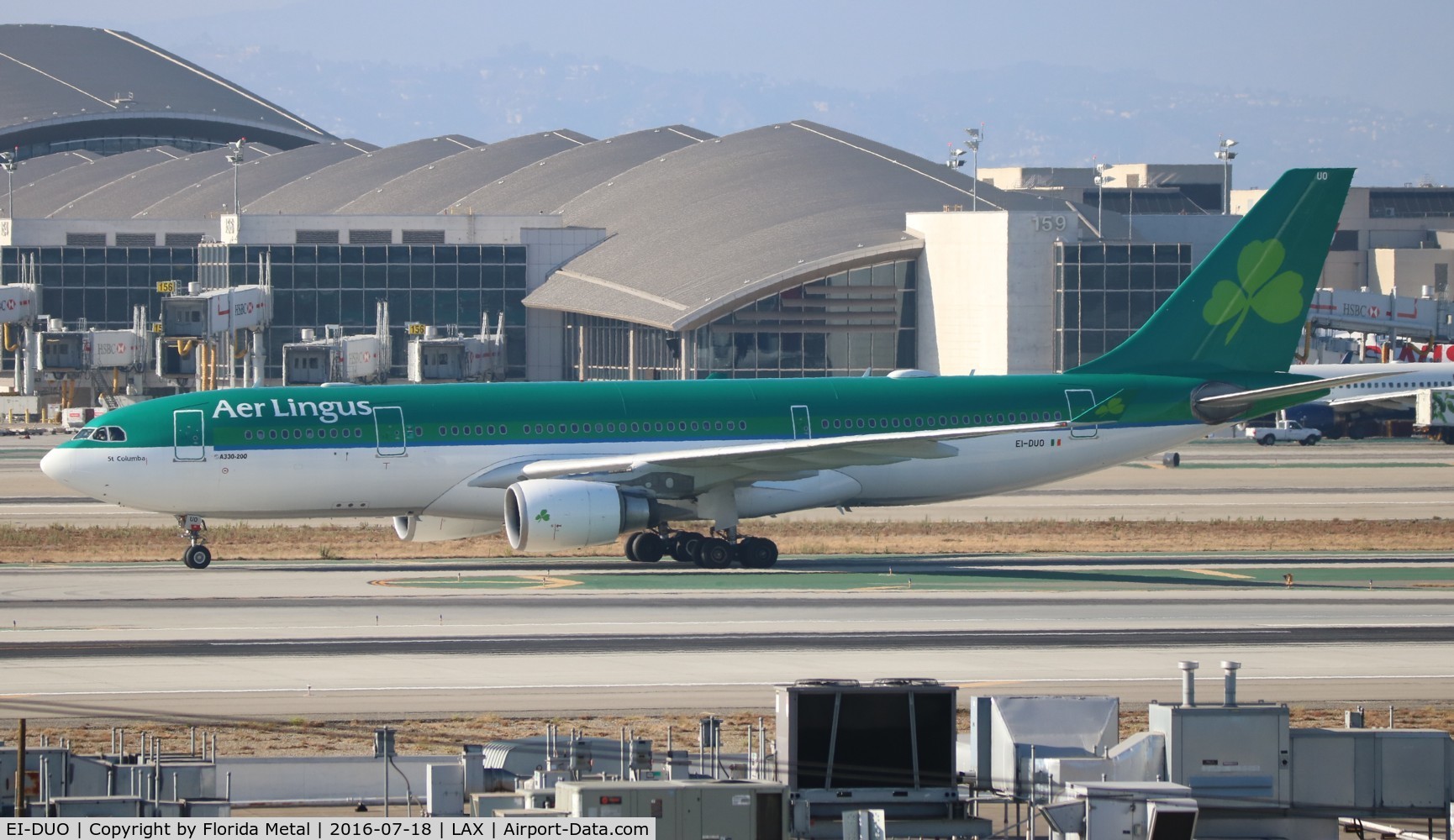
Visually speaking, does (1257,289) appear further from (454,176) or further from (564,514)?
(454,176)

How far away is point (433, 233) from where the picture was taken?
406 ft

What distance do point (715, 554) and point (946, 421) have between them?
22.0 ft

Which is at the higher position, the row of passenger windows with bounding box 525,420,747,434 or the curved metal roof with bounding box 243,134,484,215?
the curved metal roof with bounding box 243,134,484,215

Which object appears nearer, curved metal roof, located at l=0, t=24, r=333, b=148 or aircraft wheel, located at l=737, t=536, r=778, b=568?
aircraft wheel, located at l=737, t=536, r=778, b=568

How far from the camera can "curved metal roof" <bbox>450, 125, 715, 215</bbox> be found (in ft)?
435

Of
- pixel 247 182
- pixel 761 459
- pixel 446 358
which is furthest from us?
pixel 247 182

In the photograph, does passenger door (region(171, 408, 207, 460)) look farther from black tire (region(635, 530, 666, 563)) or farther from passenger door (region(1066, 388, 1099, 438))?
passenger door (region(1066, 388, 1099, 438))

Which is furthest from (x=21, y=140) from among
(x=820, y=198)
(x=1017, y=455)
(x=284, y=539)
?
(x=1017, y=455)

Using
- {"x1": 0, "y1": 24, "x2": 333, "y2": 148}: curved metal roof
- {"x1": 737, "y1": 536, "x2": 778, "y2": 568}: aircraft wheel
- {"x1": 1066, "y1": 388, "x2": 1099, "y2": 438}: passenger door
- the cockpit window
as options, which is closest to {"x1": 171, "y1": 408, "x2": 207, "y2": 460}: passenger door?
the cockpit window

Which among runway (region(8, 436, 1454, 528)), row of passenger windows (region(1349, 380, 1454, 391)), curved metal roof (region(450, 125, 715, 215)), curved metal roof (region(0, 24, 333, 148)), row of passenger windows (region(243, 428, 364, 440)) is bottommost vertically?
runway (region(8, 436, 1454, 528))

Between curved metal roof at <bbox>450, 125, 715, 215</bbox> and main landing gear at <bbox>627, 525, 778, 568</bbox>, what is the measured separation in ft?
279

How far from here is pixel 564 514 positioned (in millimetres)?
40531

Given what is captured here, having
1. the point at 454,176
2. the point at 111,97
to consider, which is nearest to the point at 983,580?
the point at 454,176

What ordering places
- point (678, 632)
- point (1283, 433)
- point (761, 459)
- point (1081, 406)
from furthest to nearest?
point (1283, 433) < point (1081, 406) < point (761, 459) < point (678, 632)
